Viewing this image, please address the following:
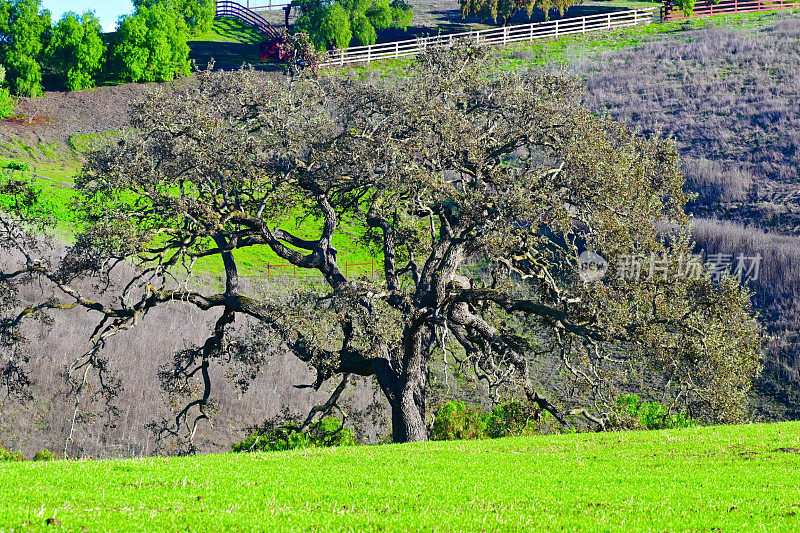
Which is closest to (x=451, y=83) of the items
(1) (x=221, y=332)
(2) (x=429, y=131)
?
(2) (x=429, y=131)

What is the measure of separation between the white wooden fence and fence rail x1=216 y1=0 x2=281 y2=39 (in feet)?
55.4

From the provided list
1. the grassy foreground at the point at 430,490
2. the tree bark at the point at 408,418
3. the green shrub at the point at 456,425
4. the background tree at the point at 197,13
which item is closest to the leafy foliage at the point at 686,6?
the background tree at the point at 197,13

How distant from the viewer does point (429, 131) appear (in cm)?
2500

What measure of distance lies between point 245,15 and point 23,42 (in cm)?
3469

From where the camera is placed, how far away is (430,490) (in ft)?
46.1

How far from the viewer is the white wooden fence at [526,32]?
298 ft

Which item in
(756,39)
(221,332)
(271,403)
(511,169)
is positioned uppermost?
(756,39)

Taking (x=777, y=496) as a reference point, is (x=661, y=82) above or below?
above

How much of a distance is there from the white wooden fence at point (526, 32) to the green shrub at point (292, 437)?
6490 cm

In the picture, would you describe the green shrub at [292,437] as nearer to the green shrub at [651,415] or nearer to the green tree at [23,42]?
the green shrub at [651,415]

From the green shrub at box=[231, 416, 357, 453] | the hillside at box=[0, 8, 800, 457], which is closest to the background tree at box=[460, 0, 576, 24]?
the hillside at box=[0, 8, 800, 457]

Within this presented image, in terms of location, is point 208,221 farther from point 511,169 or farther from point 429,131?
point 511,169

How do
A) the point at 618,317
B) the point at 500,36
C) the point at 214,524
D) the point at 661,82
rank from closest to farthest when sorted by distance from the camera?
the point at 214,524, the point at 618,317, the point at 661,82, the point at 500,36

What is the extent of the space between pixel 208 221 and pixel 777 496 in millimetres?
17793
